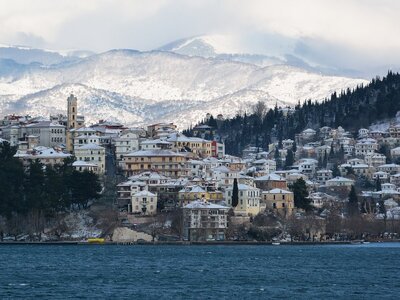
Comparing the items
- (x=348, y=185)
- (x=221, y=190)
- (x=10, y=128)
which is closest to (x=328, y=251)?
(x=221, y=190)

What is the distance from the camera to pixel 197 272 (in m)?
107

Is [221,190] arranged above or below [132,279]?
above

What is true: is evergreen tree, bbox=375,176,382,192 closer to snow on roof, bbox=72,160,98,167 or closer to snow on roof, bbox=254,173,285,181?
snow on roof, bbox=254,173,285,181

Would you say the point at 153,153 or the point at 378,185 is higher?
the point at 153,153

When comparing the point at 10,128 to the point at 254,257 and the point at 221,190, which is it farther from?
the point at 254,257

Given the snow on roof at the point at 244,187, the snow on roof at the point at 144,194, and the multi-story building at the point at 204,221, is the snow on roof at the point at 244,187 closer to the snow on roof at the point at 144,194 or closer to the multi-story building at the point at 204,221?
the multi-story building at the point at 204,221

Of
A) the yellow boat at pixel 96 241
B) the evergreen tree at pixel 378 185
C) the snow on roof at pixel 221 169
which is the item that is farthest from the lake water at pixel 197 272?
the evergreen tree at pixel 378 185

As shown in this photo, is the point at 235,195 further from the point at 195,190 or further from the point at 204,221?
the point at 204,221

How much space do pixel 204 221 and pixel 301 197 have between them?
17.6 meters

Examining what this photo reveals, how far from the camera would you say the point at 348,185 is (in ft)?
639

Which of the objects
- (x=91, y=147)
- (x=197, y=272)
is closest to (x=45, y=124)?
(x=91, y=147)

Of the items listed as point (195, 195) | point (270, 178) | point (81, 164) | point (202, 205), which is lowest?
point (202, 205)

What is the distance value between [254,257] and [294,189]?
37889 mm

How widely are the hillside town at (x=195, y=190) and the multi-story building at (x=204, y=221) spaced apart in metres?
0.11
